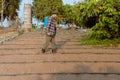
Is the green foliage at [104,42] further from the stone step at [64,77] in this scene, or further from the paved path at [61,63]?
the stone step at [64,77]

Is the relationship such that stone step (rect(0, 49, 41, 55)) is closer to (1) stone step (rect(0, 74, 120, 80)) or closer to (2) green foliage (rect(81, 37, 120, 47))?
(2) green foliage (rect(81, 37, 120, 47))

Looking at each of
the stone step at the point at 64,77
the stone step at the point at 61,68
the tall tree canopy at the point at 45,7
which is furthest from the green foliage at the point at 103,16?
the tall tree canopy at the point at 45,7

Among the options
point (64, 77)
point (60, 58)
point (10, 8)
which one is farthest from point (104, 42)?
point (10, 8)

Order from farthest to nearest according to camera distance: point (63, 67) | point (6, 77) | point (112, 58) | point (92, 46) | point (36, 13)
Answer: point (36, 13)
point (92, 46)
point (112, 58)
point (63, 67)
point (6, 77)

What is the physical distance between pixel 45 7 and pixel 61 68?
34.6 metres

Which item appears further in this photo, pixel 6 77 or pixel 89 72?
pixel 89 72

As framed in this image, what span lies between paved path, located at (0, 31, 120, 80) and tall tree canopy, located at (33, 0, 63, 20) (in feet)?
99.8

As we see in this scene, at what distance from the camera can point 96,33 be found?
12812 millimetres

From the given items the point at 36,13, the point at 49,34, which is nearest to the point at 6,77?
the point at 49,34

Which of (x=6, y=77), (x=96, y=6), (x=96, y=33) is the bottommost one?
(x=6, y=77)

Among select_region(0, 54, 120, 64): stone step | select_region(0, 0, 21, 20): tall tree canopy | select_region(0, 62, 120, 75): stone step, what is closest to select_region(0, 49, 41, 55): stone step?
select_region(0, 54, 120, 64): stone step

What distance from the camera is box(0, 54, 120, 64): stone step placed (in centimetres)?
933

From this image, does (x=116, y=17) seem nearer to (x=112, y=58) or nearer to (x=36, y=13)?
(x=112, y=58)

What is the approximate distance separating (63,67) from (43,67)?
1.99 feet
